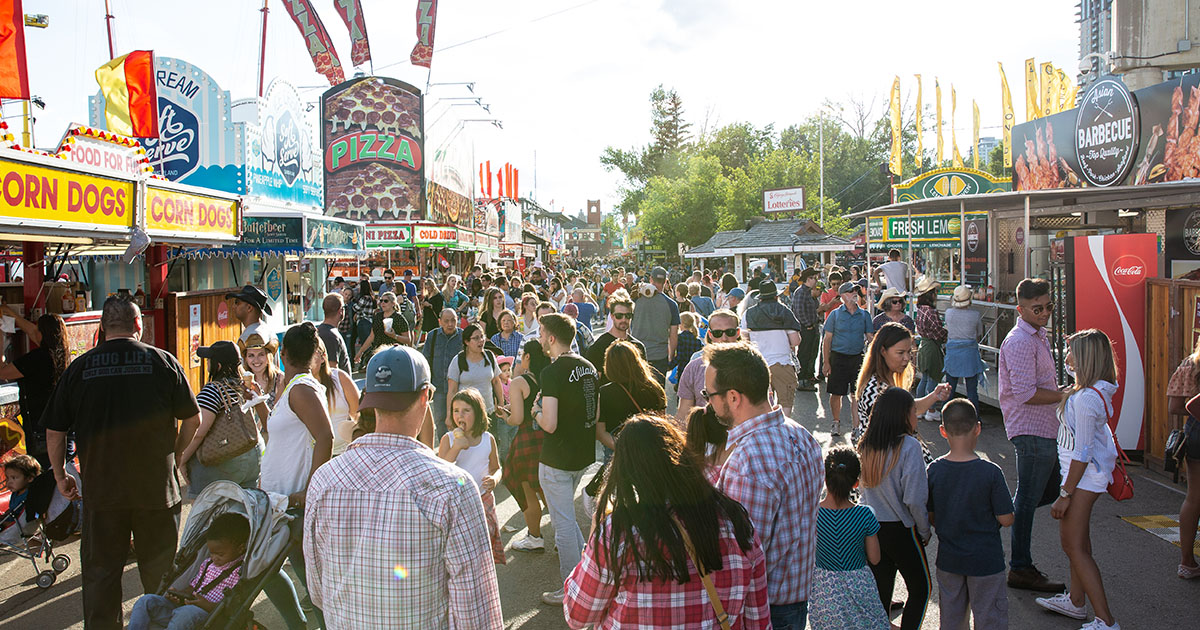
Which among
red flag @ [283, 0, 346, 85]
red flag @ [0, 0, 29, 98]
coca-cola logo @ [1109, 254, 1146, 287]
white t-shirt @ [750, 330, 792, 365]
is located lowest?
white t-shirt @ [750, 330, 792, 365]

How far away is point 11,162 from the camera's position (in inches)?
213

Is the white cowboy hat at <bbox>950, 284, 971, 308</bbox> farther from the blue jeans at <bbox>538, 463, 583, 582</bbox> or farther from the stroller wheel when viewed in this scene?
the stroller wheel

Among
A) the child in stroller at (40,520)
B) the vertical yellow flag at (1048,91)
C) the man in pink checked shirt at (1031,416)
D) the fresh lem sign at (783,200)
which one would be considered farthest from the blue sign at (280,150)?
the fresh lem sign at (783,200)

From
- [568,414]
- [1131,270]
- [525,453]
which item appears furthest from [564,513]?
[1131,270]

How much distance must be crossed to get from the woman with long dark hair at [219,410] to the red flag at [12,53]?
3.00 metres

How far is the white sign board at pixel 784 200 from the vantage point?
42312 mm

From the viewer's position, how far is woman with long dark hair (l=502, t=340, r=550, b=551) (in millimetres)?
5383

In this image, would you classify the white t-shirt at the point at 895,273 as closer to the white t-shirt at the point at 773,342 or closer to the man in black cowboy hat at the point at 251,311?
the white t-shirt at the point at 773,342

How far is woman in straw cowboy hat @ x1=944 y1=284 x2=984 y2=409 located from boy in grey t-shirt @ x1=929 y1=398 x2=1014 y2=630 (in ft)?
19.3

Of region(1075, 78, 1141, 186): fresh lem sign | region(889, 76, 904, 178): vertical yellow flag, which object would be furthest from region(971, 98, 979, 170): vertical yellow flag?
region(1075, 78, 1141, 186): fresh lem sign

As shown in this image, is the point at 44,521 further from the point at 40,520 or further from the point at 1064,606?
the point at 1064,606

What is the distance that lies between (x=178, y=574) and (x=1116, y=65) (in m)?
24.4

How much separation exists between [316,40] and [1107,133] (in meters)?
20.8

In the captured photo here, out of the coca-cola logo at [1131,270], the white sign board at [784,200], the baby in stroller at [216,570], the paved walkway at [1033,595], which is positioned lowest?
the paved walkway at [1033,595]
